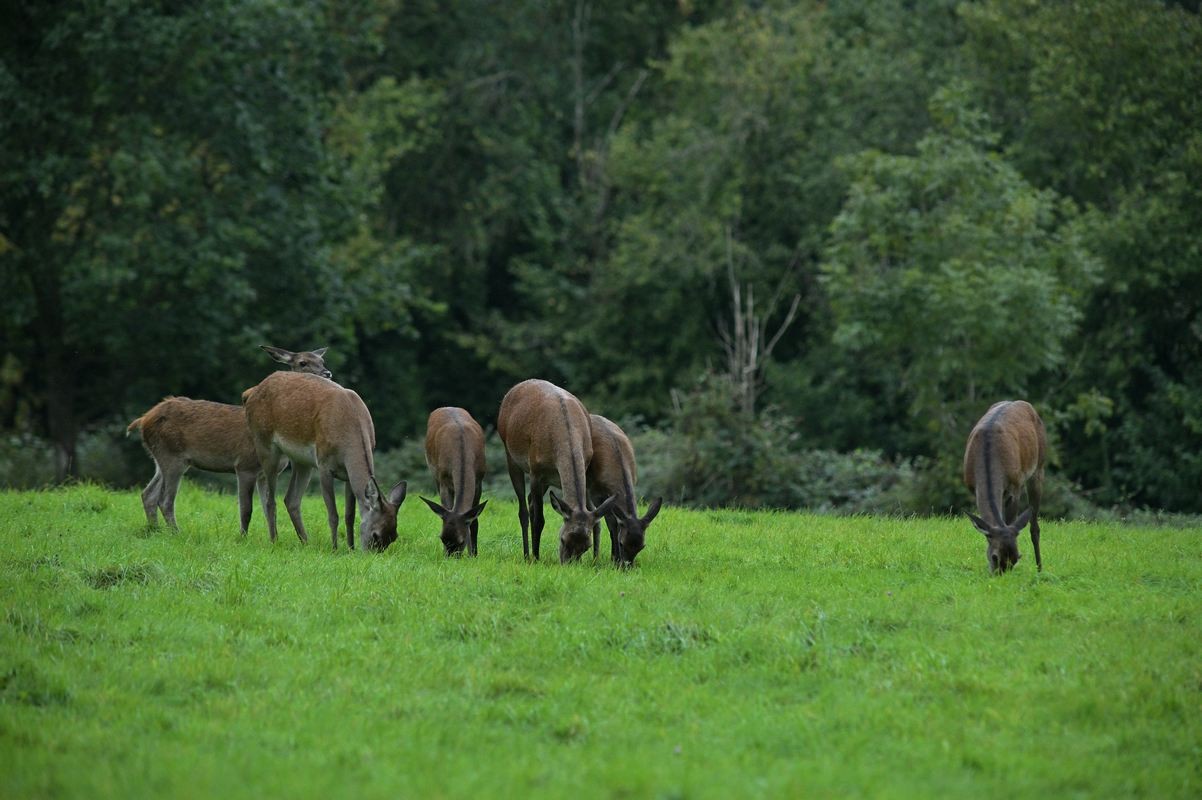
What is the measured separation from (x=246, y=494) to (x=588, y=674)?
6.28 meters

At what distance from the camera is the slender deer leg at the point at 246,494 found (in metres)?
14.0

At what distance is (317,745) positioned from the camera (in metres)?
7.41

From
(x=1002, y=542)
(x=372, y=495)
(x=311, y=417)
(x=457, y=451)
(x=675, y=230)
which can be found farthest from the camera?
(x=675, y=230)

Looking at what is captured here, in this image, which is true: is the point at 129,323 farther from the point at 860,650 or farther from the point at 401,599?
the point at 860,650

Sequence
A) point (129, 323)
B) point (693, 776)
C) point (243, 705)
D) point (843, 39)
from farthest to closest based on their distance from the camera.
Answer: point (843, 39), point (129, 323), point (243, 705), point (693, 776)

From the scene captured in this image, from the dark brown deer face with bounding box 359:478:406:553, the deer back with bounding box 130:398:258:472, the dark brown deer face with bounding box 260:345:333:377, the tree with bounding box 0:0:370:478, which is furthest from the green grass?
the tree with bounding box 0:0:370:478

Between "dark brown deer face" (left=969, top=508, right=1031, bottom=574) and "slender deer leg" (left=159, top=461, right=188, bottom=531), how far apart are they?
742 centimetres

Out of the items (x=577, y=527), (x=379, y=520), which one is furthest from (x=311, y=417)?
(x=577, y=527)

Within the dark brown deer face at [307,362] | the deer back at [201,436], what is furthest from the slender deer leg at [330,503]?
the dark brown deer face at [307,362]

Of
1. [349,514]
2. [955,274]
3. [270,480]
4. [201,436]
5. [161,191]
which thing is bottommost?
[349,514]

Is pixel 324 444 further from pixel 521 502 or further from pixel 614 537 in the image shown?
pixel 614 537

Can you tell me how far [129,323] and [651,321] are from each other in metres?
12.9

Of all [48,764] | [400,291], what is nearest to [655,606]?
[48,764]

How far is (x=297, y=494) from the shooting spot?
47.0ft
